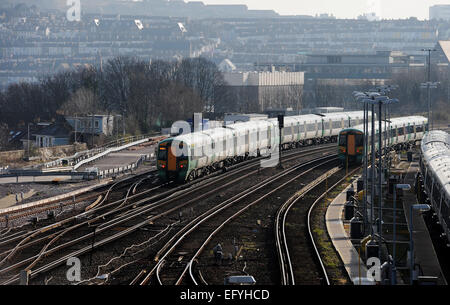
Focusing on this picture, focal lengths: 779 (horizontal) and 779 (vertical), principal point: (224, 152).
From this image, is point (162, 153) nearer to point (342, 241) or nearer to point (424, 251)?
point (342, 241)

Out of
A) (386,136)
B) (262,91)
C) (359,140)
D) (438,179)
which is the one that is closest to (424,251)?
(438,179)

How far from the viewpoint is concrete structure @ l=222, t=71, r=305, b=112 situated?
129500 millimetres

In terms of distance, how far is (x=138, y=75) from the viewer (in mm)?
113188

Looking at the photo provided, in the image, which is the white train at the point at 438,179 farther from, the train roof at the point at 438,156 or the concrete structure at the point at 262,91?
the concrete structure at the point at 262,91

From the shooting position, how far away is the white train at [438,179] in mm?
25219

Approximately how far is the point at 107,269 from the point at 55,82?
10522 cm

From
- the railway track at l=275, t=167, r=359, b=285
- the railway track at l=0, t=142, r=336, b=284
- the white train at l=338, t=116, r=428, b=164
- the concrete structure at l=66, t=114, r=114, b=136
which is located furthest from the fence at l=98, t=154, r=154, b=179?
the concrete structure at l=66, t=114, r=114, b=136

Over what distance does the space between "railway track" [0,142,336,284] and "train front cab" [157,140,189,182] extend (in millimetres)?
817

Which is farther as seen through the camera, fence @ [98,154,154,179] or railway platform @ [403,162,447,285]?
fence @ [98,154,154,179]

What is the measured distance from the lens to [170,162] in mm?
38469

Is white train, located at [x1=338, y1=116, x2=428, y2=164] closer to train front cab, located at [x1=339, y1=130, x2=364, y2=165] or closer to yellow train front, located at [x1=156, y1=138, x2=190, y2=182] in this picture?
train front cab, located at [x1=339, y1=130, x2=364, y2=165]

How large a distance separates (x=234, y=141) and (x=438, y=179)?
795 inches

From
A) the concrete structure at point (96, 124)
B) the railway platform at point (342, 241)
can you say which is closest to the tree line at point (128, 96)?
the concrete structure at point (96, 124)
